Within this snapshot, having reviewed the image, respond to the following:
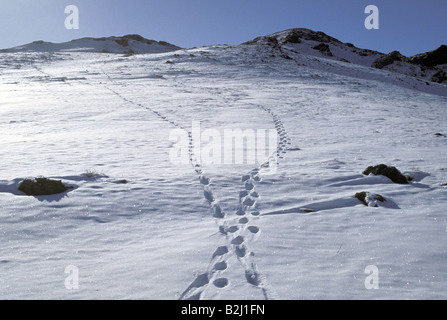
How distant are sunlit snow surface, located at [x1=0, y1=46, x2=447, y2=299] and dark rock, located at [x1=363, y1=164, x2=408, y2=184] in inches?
8.7

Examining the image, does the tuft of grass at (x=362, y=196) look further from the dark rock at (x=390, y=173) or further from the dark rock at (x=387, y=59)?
the dark rock at (x=387, y=59)

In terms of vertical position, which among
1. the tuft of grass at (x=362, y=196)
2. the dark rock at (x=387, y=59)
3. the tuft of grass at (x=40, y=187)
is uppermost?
the dark rock at (x=387, y=59)

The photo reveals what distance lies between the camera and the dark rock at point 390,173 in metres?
6.55

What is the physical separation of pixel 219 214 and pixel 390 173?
4.23 m

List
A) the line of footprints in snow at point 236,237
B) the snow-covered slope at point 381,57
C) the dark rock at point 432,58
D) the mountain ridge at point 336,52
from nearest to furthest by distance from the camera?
the line of footprints in snow at point 236,237 → the mountain ridge at point 336,52 → the snow-covered slope at point 381,57 → the dark rock at point 432,58

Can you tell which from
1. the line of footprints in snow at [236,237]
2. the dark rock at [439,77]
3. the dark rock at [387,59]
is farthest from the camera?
the dark rock at [387,59]

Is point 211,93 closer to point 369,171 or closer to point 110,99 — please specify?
point 110,99

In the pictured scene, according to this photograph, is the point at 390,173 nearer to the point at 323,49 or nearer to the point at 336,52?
the point at 323,49

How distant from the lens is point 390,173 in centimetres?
669

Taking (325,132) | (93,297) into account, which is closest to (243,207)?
(93,297)

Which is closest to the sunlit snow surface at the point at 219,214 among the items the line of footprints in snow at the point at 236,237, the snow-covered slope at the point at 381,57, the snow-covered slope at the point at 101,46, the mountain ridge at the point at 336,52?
the line of footprints in snow at the point at 236,237

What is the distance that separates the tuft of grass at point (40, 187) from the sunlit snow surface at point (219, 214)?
0.23m

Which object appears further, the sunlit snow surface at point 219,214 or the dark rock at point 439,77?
the dark rock at point 439,77

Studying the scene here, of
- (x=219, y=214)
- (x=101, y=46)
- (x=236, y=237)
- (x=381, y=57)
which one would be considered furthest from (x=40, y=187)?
(x=101, y=46)
